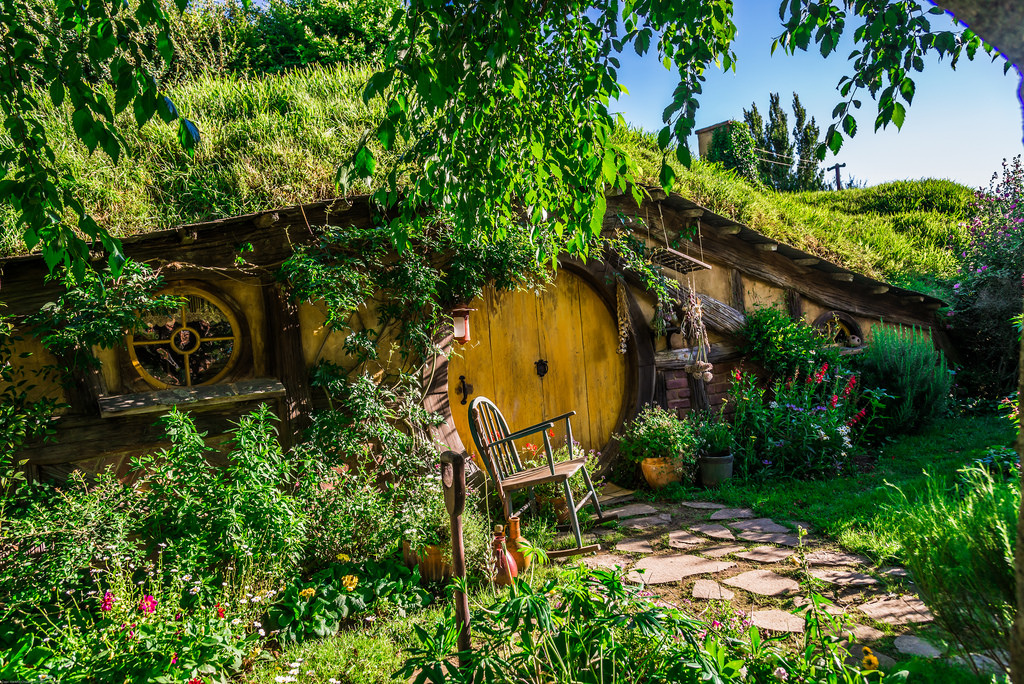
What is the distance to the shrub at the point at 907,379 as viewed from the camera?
654 cm

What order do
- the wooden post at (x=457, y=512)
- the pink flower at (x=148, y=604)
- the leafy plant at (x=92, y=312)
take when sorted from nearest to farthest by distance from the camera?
1. the wooden post at (x=457, y=512)
2. the pink flower at (x=148, y=604)
3. the leafy plant at (x=92, y=312)

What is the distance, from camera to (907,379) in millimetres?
6551

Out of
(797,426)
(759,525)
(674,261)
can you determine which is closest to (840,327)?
(797,426)

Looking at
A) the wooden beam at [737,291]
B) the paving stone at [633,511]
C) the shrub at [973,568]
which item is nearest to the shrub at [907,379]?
the wooden beam at [737,291]

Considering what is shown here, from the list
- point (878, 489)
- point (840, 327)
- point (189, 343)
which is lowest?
point (878, 489)

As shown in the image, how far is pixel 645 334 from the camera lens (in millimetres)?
6262

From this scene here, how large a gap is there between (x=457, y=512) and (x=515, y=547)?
1.52 m

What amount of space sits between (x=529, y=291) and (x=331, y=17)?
8.50m

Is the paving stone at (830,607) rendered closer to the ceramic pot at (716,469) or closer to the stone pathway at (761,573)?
the stone pathway at (761,573)

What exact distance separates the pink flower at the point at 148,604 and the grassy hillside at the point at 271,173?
2148 millimetres

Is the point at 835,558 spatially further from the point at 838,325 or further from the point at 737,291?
the point at 838,325

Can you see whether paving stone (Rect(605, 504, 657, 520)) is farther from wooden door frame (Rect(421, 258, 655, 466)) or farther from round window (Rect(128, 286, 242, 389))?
round window (Rect(128, 286, 242, 389))

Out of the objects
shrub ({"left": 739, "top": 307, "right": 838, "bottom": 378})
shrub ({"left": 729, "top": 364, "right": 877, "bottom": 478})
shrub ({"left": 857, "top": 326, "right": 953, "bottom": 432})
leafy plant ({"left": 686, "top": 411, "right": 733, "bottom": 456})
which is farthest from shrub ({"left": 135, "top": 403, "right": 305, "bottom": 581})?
shrub ({"left": 857, "top": 326, "right": 953, "bottom": 432})

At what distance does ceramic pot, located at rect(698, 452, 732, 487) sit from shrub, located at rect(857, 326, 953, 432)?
2225 mm
